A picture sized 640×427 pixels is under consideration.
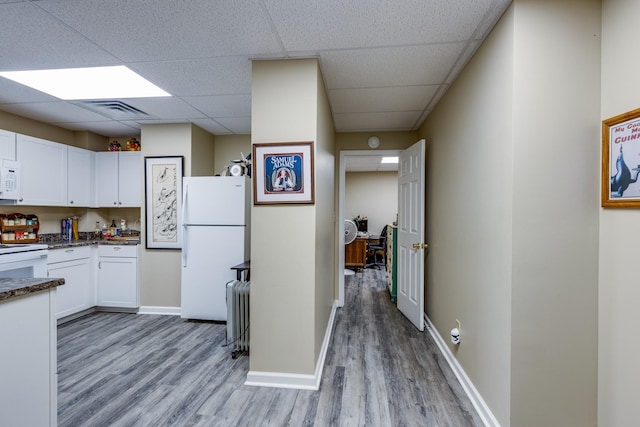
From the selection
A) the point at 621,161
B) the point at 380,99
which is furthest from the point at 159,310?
the point at 621,161

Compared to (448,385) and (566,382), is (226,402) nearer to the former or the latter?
(448,385)

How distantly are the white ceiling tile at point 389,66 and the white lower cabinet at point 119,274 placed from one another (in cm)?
306

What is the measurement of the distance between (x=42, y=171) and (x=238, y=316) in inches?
110

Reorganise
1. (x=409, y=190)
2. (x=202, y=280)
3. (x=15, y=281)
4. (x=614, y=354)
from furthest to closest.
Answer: (x=409, y=190), (x=202, y=280), (x=614, y=354), (x=15, y=281)

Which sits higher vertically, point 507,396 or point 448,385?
point 507,396

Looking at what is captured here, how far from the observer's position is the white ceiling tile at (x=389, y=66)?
1866 mm

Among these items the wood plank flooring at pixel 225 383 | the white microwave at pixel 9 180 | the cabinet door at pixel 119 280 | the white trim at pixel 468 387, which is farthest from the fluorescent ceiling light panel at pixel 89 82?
the white trim at pixel 468 387

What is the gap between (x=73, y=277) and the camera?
3188 millimetres

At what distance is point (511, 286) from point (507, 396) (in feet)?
1.82

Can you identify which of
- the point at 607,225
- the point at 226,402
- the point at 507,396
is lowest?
the point at 226,402

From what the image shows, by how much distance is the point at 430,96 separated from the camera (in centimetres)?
258

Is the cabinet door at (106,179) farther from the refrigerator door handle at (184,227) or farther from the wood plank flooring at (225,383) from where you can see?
the wood plank flooring at (225,383)

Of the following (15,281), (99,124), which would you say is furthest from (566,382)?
(99,124)

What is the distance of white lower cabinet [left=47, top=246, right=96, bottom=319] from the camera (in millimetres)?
3012
